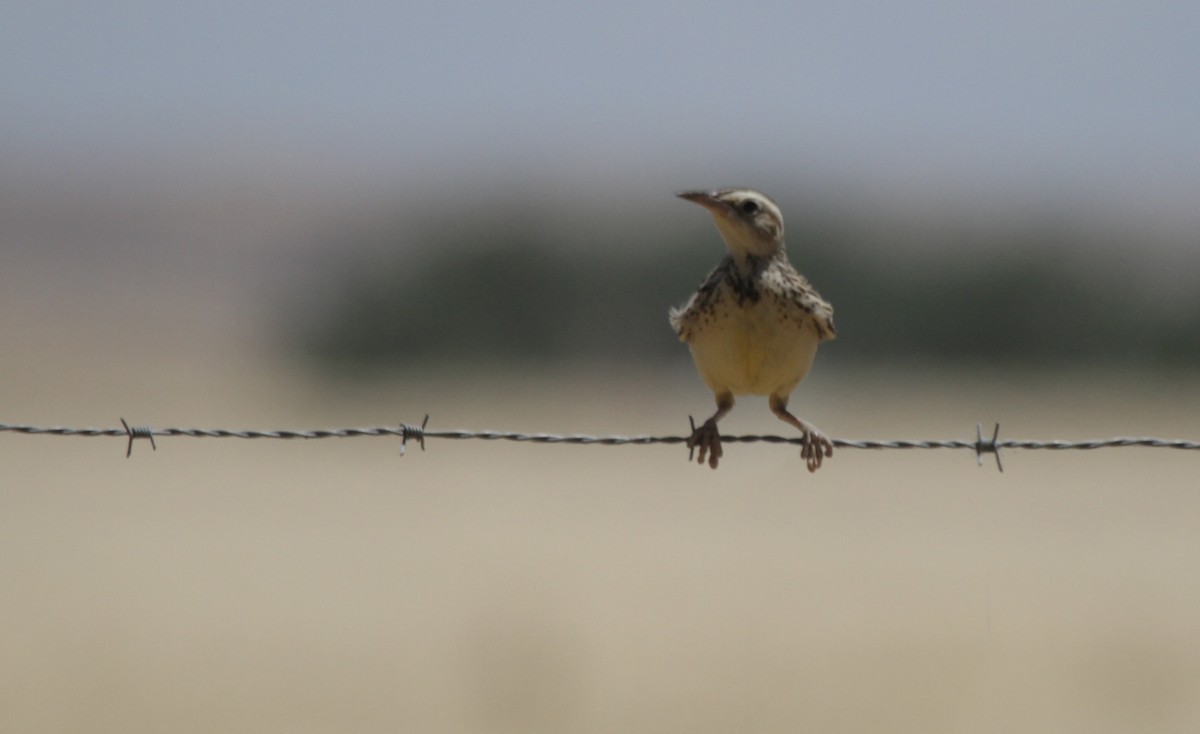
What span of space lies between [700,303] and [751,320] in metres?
0.35

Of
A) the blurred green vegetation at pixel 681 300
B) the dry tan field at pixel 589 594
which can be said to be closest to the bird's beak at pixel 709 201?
the dry tan field at pixel 589 594

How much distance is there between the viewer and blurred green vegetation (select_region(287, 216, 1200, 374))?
7356cm

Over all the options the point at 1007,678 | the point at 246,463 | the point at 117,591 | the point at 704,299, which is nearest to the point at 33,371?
the point at 246,463

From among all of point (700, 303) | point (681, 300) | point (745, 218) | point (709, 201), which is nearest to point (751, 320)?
point (700, 303)

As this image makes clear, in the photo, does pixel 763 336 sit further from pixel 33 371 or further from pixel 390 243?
pixel 33 371

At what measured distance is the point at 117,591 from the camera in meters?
20.7

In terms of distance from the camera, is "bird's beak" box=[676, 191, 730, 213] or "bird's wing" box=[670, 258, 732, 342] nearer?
"bird's wing" box=[670, 258, 732, 342]

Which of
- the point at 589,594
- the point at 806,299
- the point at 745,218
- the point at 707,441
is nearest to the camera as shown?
the point at 707,441

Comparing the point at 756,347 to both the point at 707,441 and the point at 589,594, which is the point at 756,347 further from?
the point at 589,594

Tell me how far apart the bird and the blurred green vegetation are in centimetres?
6312

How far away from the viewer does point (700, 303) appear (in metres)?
7.70

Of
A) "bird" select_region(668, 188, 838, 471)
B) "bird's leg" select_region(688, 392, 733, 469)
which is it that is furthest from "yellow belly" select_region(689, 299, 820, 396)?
"bird's leg" select_region(688, 392, 733, 469)

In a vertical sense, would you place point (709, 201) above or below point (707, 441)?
above

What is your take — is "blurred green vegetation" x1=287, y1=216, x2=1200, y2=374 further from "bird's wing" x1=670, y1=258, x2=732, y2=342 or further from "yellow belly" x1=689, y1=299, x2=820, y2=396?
"yellow belly" x1=689, y1=299, x2=820, y2=396
